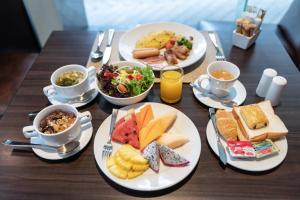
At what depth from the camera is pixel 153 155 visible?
780mm

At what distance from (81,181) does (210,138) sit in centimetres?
43

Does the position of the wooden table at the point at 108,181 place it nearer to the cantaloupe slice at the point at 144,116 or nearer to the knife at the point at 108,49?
the cantaloupe slice at the point at 144,116

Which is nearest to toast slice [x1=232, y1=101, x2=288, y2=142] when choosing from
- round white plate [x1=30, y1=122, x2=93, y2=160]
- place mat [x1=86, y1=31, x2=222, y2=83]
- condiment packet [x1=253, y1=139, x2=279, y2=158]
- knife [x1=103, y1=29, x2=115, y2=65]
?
condiment packet [x1=253, y1=139, x2=279, y2=158]

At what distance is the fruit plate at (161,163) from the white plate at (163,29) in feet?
1.08

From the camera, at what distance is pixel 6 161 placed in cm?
85

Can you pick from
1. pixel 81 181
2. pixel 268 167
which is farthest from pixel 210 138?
pixel 81 181

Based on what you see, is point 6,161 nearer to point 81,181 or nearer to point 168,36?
point 81,181

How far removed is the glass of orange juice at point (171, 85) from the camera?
1003mm

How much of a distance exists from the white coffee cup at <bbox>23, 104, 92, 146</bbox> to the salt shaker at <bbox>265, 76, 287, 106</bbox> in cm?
68

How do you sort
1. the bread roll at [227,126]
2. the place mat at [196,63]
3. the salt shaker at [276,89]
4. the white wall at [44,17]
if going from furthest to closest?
the white wall at [44,17] → the place mat at [196,63] → the salt shaker at [276,89] → the bread roll at [227,126]

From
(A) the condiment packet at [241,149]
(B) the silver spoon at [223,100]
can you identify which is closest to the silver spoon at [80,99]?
(B) the silver spoon at [223,100]

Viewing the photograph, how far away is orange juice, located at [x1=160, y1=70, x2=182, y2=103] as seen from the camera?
3.29 feet

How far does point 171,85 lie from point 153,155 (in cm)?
32

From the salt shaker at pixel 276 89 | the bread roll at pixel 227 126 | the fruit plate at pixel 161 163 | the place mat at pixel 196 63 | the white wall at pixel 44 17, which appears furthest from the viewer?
the white wall at pixel 44 17
